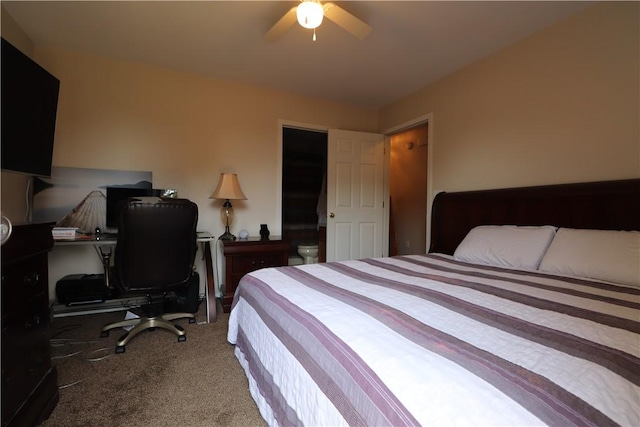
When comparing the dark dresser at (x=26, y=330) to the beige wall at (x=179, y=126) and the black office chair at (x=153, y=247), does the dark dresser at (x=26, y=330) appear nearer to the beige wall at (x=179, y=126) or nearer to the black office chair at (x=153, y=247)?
the black office chair at (x=153, y=247)

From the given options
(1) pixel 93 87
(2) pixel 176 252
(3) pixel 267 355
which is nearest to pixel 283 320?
(3) pixel 267 355

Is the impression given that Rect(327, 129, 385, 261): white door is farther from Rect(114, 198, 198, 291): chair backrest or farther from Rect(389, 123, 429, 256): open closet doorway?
Rect(114, 198, 198, 291): chair backrest

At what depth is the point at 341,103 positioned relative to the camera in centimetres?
390

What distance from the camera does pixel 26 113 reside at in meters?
1.34

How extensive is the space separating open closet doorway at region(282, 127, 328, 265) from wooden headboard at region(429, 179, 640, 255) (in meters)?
2.18

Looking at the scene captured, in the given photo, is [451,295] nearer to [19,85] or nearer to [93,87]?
[19,85]

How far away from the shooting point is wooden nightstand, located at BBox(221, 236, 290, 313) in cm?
286

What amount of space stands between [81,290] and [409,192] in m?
4.65

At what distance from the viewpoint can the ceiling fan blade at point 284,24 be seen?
180cm

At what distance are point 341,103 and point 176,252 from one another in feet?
9.64

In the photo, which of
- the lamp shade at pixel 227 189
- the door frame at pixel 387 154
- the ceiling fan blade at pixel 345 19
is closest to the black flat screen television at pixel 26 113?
→ the lamp shade at pixel 227 189

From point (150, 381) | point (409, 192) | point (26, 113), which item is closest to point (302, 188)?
point (409, 192)

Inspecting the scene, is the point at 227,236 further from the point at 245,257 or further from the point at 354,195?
the point at 354,195

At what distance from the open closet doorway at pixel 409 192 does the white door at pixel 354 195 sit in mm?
1028
